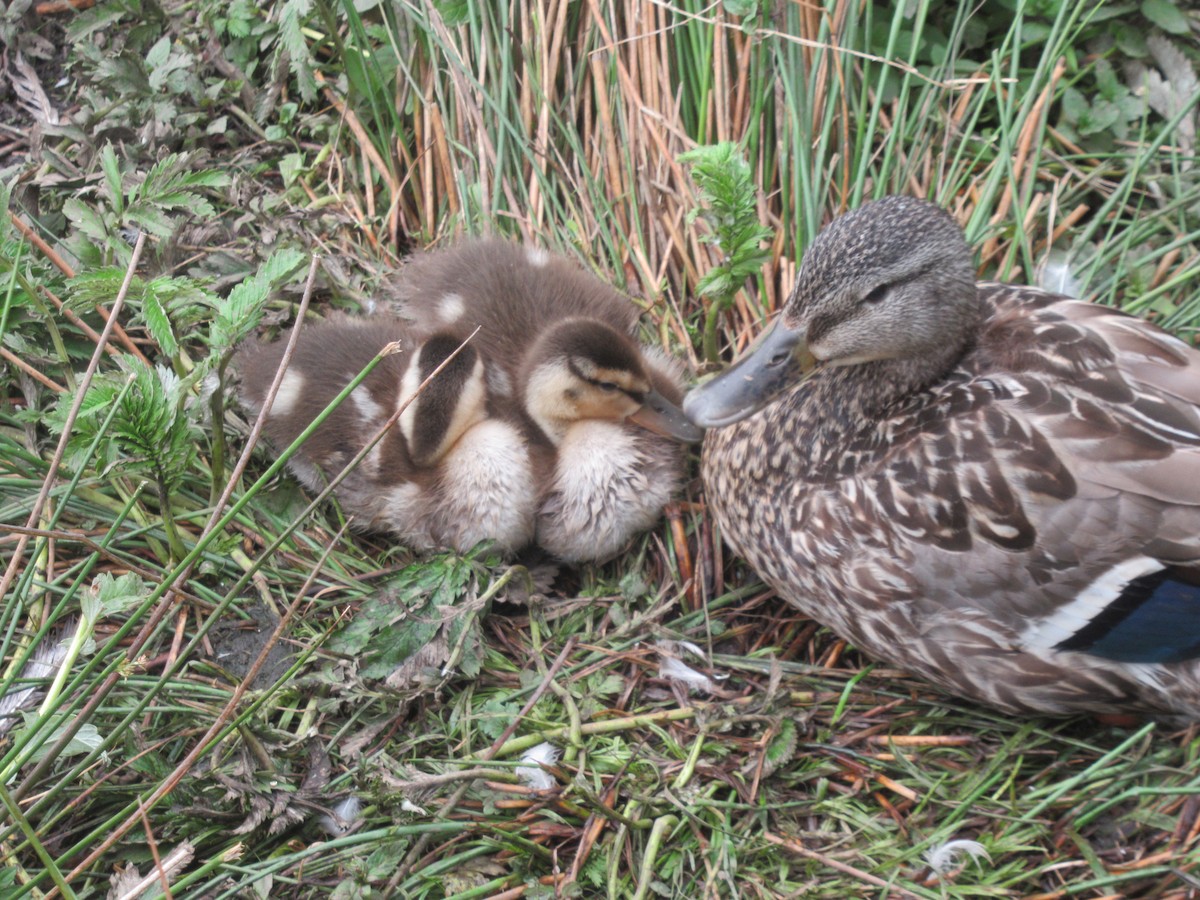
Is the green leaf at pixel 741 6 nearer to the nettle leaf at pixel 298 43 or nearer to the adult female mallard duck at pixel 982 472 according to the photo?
the adult female mallard duck at pixel 982 472

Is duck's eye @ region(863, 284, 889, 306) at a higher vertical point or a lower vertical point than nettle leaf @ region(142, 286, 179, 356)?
higher

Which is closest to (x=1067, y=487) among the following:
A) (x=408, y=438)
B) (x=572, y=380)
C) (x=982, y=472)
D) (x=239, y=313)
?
(x=982, y=472)

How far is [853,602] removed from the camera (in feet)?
6.32

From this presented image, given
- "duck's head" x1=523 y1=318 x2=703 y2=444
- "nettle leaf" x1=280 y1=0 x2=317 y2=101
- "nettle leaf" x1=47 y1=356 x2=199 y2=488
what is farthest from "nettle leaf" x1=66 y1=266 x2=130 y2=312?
"nettle leaf" x1=280 y1=0 x2=317 y2=101

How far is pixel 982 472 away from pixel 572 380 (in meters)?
0.85

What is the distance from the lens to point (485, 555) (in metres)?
2.26

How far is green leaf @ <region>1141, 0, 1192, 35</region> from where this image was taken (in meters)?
2.58

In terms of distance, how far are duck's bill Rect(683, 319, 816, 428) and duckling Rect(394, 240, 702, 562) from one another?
31 cm

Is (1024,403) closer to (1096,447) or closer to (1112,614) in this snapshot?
(1096,447)

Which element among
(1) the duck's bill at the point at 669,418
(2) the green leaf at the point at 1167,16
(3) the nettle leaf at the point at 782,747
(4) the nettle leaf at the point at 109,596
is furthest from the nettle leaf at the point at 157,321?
(2) the green leaf at the point at 1167,16

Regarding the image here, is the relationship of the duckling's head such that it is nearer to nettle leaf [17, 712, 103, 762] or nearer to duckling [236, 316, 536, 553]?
duckling [236, 316, 536, 553]

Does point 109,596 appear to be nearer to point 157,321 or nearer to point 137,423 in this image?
point 137,423

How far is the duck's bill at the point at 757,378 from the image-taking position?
188 centimetres

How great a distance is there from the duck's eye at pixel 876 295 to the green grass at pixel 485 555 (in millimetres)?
663
